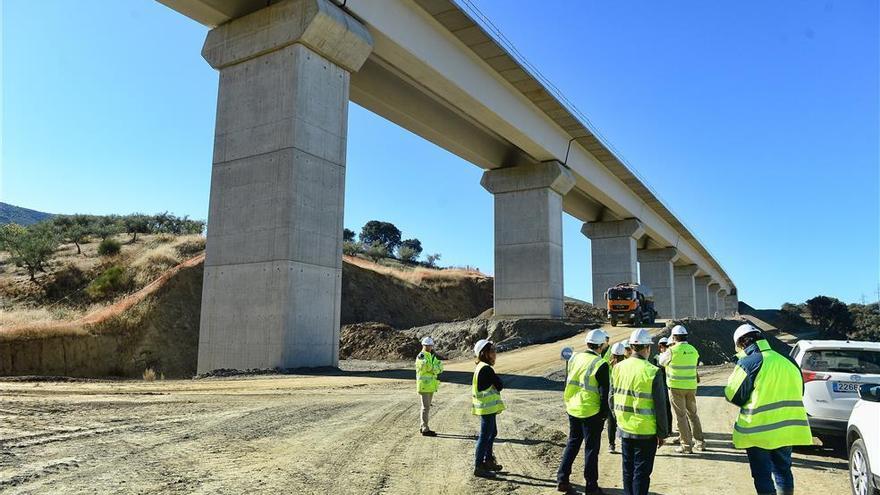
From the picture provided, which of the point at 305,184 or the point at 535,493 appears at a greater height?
the point at 305,184

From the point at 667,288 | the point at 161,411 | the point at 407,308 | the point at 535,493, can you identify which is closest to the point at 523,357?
the point at 161,411

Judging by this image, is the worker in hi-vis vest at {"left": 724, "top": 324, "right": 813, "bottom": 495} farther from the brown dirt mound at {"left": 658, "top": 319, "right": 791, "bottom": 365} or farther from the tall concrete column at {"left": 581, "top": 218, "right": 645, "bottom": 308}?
the tall concrete column at {"left": 581, "top": 218, "right": 645, "bottom": 308}

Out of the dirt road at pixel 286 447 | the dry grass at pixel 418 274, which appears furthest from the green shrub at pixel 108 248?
the dirt road at pixel 286 447

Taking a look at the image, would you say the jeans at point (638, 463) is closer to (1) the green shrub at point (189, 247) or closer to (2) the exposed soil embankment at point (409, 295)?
(2) the exposed soil embankment at point (409, 295)

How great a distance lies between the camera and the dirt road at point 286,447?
241 inches

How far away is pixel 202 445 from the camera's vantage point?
24.7 ft

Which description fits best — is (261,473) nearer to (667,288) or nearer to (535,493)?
(535,493)

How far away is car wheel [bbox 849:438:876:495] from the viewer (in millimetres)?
5355

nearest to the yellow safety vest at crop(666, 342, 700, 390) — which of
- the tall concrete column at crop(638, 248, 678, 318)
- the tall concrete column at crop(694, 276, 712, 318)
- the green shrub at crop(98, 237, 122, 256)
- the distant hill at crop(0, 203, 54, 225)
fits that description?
the green shrub at crop(98, 237, 122, 256)

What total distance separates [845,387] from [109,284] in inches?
1348

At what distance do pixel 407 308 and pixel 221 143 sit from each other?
28189 mm

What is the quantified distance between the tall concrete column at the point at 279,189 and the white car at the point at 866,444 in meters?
13.0

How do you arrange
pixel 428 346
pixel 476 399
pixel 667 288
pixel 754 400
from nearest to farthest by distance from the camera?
pixel 754 400
pixel 476 399
pixel 428 346
pixel 667 288

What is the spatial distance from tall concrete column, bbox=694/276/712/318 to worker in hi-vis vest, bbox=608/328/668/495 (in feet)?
277
